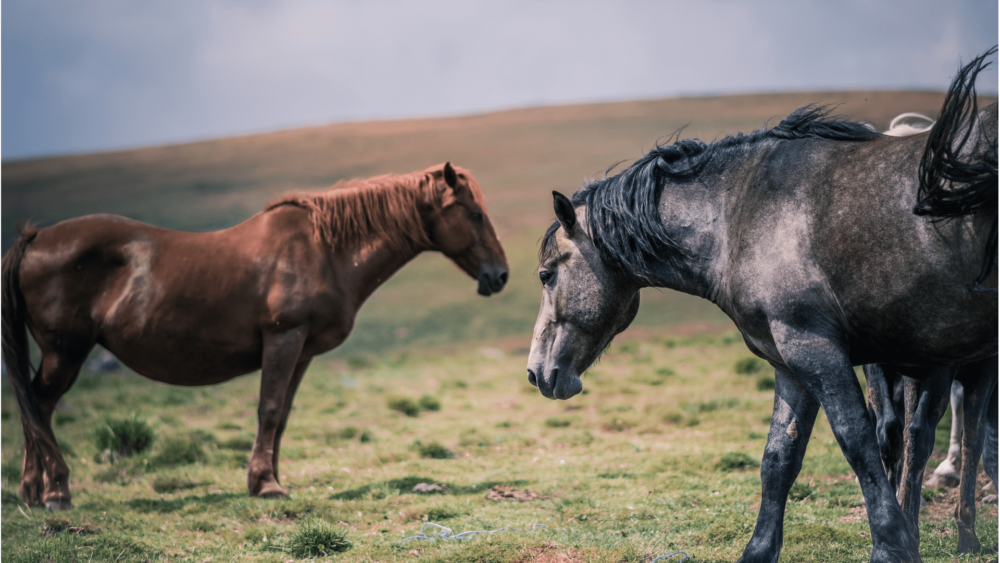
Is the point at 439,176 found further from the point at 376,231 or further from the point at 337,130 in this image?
the point at 337,130

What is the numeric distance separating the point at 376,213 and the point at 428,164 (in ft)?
57.0

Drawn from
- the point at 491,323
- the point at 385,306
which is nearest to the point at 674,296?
the point at 491,323

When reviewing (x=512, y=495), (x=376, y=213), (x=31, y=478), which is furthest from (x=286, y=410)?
(x=512, y=495)

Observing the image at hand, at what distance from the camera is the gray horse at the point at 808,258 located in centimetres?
261

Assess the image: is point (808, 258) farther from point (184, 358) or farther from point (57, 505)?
point (57, 505)

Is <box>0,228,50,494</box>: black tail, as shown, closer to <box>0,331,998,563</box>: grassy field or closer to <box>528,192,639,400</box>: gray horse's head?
<box>0,331,998,563</box>: grassy field

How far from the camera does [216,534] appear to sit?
4734 millimetres

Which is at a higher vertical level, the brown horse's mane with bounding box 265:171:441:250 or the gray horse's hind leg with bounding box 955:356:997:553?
the brown horse's mane with bounding box 265:171:441:250

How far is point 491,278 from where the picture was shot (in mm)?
6250

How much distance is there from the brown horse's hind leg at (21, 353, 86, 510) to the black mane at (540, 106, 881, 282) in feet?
15.4

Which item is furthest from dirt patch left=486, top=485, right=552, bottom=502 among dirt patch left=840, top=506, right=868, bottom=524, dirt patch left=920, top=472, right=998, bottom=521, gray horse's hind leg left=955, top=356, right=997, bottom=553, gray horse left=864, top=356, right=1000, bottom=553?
gray horse's hind leg left=955, top=356, right=997, bottom=553

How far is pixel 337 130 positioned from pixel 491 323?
56.7 feet

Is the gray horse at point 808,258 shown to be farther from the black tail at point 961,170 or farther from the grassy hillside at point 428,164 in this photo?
the grassy hillside at point 428,164

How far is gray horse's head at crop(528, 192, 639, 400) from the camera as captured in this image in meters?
3.46
